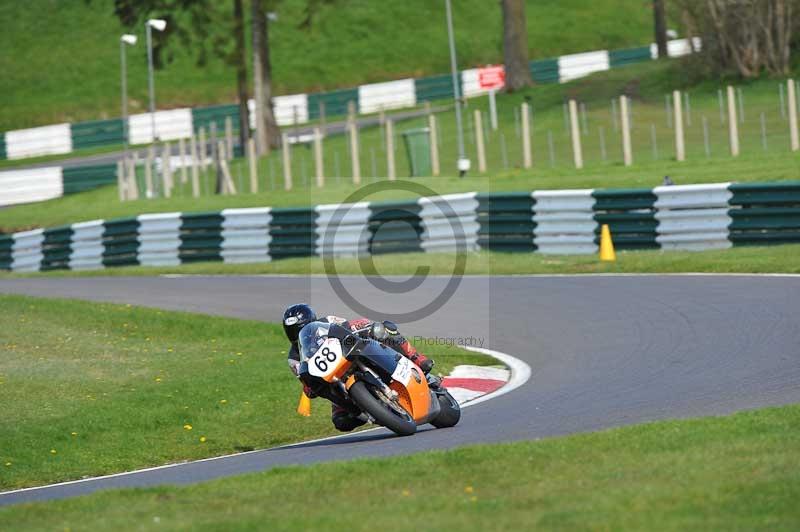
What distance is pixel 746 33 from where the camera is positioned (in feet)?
124

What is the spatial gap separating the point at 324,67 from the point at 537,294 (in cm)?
5137

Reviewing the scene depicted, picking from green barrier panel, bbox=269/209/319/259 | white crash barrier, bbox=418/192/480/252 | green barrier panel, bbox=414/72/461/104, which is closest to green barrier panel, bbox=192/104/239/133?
green barrier panel, bbox=414/72/461/104

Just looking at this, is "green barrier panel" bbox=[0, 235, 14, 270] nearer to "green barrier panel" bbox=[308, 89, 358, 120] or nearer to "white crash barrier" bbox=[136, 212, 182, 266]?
"white crash barrier" bbox=[136, 212, 182, 266]

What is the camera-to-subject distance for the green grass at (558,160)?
2731 cm

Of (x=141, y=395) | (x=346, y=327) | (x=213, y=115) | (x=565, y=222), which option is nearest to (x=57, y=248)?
(x=565, y=222)

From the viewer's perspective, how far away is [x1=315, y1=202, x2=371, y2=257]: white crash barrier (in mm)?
24172

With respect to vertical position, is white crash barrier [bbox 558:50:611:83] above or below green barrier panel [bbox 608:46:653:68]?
below

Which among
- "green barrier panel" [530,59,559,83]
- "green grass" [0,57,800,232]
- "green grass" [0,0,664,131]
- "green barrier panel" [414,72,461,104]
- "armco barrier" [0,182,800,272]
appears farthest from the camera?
"green grass" [0,0,664,131]

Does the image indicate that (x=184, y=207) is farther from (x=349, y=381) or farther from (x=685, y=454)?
(x=685, y=454)

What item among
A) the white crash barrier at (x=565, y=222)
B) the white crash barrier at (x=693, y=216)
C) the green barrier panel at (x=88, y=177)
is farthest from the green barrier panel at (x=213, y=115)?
the white crash barrier at (x=693, y=216)

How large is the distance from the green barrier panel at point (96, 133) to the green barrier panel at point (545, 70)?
18.9 metres

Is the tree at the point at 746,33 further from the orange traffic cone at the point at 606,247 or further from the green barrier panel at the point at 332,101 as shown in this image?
the green barrier panel at the point at 332,101

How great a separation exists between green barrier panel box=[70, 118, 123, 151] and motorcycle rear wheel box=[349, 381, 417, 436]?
169ft

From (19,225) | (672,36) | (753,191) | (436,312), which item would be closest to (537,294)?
(436,312)
